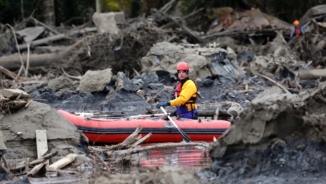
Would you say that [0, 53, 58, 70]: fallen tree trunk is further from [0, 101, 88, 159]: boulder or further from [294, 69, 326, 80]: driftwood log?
[0, 101, 88, 159]: boulder

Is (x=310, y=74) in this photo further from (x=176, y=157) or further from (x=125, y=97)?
(x=176, y=157)

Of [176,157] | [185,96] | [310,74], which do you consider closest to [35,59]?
[310,74]

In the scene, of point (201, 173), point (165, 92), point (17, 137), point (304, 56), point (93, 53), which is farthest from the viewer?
point (304, 56)

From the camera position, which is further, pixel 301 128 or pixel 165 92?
pixel 165 92

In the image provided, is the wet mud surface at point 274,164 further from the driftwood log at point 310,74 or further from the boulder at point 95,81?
the driftwood log at point 310,74

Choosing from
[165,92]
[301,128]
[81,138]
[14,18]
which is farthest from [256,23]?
[301,128]

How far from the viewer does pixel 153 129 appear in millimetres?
13180

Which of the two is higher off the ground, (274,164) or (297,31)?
(274,164)

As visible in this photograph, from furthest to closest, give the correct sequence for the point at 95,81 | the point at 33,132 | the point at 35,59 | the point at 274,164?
1. the point at 35,59
2. the point at 95,81
3. the point at 33,132
4. the point at 274,164

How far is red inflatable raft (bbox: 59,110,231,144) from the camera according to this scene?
1312cm

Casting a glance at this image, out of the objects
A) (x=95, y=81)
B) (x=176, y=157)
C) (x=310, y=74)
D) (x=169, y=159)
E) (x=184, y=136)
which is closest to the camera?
(x=169, y=159)

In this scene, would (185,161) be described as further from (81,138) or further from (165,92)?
(165,92)

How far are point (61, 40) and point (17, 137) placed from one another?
676 inches

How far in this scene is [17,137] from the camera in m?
11.2
